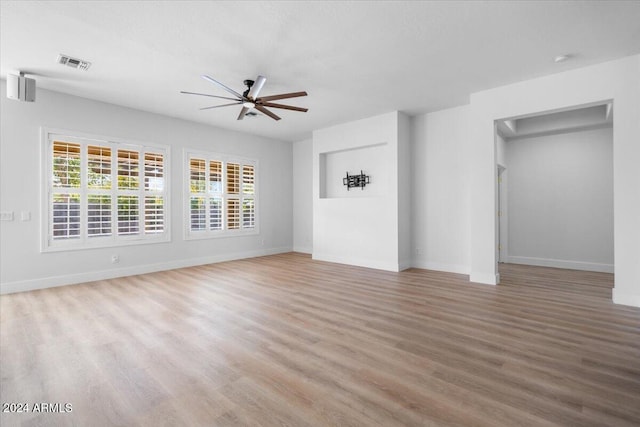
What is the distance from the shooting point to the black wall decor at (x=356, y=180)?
6.53m

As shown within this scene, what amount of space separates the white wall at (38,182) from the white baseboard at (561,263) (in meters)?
5.92

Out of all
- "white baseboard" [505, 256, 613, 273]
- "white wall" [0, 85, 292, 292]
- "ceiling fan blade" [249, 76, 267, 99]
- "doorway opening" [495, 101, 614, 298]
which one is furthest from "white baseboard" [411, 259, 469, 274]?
"ceiling fan blade" [249, 76, 267, 99]

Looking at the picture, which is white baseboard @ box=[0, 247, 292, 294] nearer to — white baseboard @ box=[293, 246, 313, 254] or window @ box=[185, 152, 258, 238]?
window @ box=[185, 152, 258, 238]

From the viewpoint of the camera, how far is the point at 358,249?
637 centimetres

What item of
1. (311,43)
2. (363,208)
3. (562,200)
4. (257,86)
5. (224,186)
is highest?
(311,43)

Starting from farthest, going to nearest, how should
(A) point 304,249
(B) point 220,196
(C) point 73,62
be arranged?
(A) point 304,249 → (B) point 220,196 → (C) point 73,62

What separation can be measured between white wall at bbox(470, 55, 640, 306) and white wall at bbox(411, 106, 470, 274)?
597 mm

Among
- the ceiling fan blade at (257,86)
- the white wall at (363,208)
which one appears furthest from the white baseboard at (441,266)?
the ceiling fan blade at (257,86)

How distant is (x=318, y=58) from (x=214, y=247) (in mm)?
4679

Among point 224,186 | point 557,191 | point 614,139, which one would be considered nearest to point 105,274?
point 224,186

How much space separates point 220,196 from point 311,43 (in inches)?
174

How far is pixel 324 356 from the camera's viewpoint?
95.9 inches

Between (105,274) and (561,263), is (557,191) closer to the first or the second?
(561,263)

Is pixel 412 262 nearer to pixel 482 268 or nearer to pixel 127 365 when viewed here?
pixel 482 268
